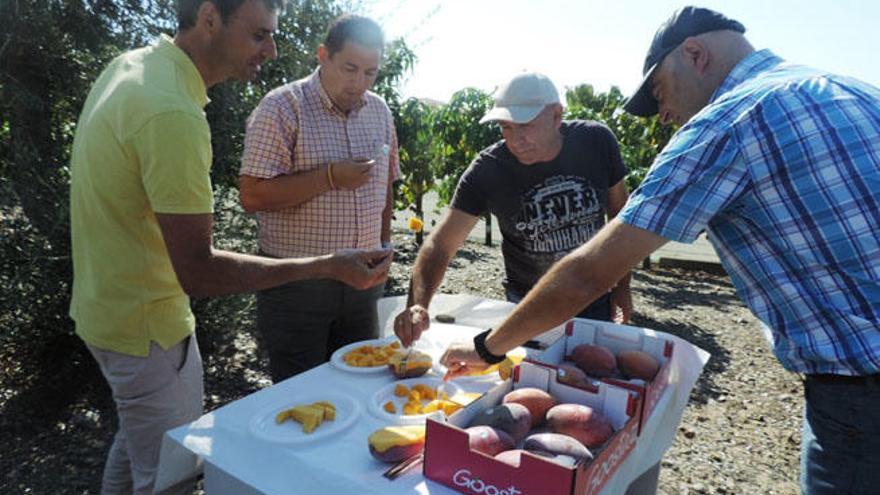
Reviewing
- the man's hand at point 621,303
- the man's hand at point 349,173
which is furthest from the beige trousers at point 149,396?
the man's hand at point 621,303

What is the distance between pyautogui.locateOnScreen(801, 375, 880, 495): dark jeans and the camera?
1.40 metres

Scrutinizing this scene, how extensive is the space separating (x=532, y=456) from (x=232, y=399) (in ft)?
11.4

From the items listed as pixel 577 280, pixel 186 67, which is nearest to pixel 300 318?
pixel 186 67

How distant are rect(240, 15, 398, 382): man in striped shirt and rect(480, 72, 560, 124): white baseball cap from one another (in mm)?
619

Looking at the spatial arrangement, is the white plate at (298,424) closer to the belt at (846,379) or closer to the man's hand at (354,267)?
the man's hand at (354,267)

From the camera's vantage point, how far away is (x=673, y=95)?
5.52 ft

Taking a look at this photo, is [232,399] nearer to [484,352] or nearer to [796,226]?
[484,352]

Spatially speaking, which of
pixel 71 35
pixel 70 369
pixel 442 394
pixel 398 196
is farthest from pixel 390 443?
pixel 398 196

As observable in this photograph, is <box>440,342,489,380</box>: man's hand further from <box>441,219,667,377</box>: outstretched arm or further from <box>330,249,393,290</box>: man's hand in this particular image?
<box>330,249,393,290</box>: man's hand

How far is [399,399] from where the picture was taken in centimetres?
174

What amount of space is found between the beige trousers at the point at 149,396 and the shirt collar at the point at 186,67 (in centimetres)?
81

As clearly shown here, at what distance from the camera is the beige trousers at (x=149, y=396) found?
5.97 feet

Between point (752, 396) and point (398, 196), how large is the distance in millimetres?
6719

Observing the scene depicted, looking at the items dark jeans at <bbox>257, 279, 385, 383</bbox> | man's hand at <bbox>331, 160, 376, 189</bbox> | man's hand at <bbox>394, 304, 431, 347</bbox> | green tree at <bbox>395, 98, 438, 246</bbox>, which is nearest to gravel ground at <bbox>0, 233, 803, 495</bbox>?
dark jeans at <bbox>257, 279, 385, 383</bbox>
